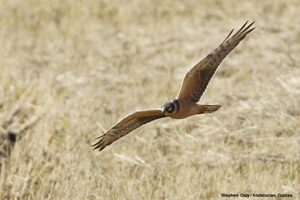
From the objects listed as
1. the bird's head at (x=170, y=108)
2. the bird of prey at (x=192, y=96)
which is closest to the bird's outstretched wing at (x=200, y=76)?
the bird of prey at (x=192, y=96)

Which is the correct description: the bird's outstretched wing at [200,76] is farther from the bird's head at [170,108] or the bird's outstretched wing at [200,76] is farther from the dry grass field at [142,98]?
the dry grass field at [142,98]

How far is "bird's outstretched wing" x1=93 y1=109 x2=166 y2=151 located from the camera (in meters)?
→ 6.09

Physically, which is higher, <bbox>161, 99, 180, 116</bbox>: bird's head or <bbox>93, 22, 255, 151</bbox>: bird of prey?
<bbox>93, 22, 255, 151</bbox>: bird of prey

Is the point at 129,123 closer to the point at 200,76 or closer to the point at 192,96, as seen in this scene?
the point at 192,96

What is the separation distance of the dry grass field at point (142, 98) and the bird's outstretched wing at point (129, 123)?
46 centimetres

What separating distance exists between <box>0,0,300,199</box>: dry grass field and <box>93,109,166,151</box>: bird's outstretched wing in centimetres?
46

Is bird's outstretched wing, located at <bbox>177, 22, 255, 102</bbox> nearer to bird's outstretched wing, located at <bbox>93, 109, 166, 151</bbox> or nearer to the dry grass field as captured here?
bird's outstretched wing, located at <bbox>93, 109, 166, 151</bbox>

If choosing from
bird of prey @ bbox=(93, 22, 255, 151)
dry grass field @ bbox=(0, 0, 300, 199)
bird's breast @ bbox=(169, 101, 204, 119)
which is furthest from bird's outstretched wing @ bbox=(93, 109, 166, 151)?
dry grass field @ bbox=(0, 0, 300, 199)

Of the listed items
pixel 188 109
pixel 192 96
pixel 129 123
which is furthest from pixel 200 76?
pixel 129 123

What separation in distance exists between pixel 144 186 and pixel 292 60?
132 inches

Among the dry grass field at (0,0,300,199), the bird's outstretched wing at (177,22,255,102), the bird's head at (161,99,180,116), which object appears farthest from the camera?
the dry grass field at (0,0,300,199)

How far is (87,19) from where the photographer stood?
1244cm

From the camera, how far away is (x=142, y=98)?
29.6ft

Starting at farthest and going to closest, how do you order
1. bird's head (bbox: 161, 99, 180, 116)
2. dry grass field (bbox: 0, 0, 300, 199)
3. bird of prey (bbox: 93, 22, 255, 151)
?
1. dry grass field (bbox: 0, 0, 300, 199)
2. bird of prey (bbox: 93, 22, 255, 151)
3. bird's head (bbox: 161, 99, 180, 116)
